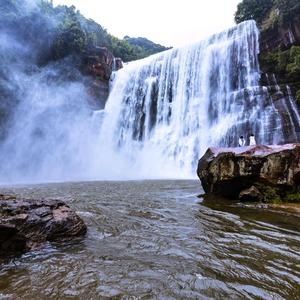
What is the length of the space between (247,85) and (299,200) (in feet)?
57.0

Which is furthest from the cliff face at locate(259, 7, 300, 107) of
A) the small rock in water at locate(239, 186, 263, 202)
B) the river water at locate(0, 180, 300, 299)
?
the river water at locate(0, 180, 300, 299)

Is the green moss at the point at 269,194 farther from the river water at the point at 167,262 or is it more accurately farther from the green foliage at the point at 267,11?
the green foliage at the point at 267,11

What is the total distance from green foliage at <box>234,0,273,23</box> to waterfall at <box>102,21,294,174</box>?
17.4 feet

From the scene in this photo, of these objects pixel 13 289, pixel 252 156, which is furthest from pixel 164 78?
pixel 13 289

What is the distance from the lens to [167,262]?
358 centimetres

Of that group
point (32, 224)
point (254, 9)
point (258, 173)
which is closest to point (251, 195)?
point (258, 173)

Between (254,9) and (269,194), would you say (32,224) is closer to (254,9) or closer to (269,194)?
(269,194)

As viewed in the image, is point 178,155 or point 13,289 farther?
point 178,155

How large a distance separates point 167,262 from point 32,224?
2.01 metres

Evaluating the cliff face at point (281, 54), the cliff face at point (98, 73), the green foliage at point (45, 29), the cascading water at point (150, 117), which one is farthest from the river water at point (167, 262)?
the green foliage at point (45, 29)

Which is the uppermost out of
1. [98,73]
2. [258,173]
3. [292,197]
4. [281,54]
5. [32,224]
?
[98,73]

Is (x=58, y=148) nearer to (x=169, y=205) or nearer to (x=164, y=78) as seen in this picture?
(x=164, y=78)

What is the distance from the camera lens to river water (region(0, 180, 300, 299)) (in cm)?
285

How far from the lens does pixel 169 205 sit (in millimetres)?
7703
